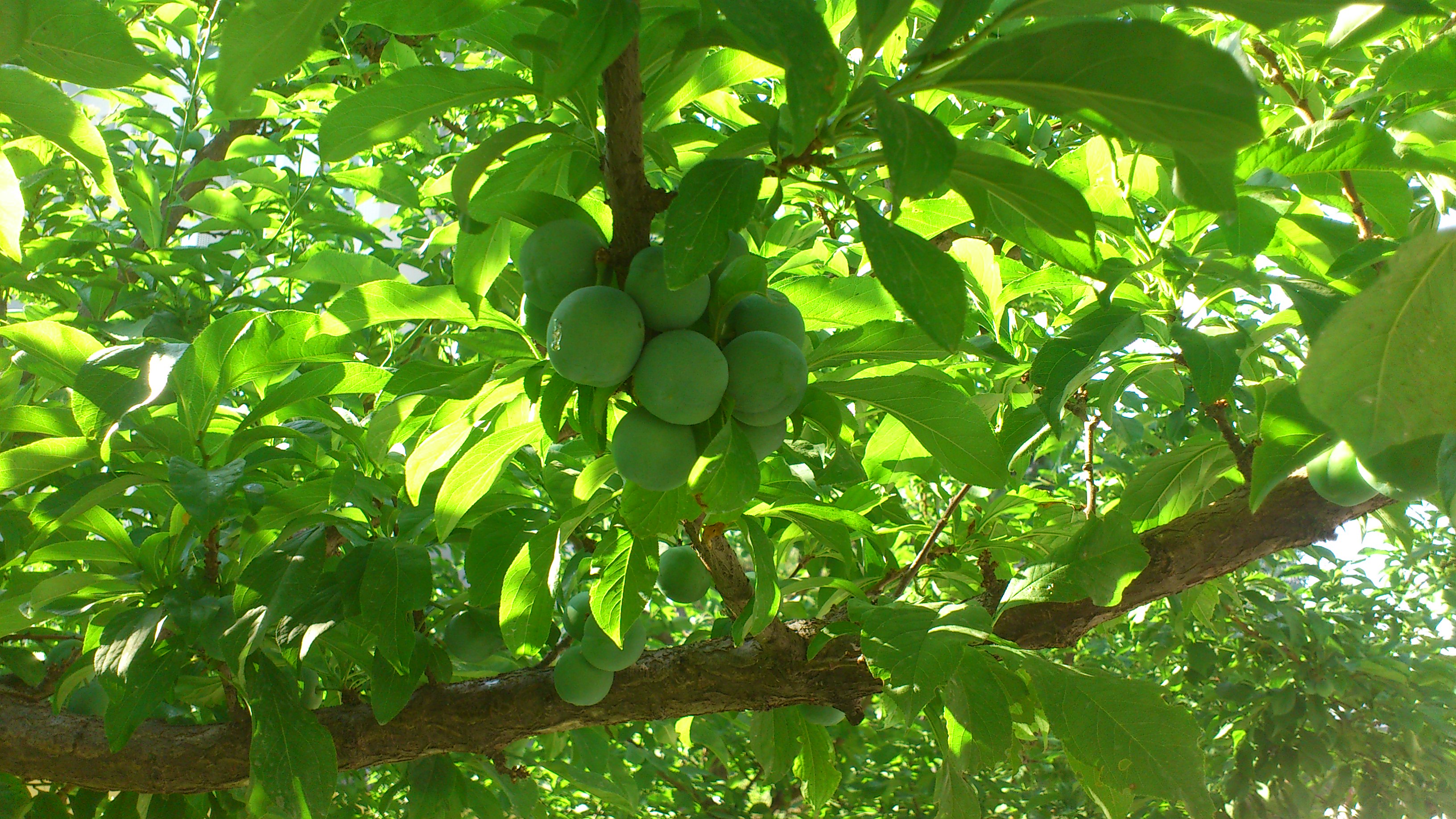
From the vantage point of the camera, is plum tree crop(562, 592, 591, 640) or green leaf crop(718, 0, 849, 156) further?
plum tree crop(562, 592, 591, 640)

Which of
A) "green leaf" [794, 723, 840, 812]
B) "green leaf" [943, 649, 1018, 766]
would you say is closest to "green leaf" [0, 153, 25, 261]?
"green leaf" [943, 649, 1018, 766]

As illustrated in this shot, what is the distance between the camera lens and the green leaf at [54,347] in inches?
50.9

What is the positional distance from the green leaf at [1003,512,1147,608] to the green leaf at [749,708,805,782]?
27.3 inches

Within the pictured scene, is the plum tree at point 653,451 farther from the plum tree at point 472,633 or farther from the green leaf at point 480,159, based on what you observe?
the plum tree at point 472,633

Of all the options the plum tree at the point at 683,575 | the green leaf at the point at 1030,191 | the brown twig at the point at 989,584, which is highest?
the green leaf at the point at 1030,191

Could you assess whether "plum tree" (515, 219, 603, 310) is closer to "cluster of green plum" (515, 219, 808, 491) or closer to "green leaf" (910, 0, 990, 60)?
Answer: "cluster of green plum" (515, 219, 808, 491)

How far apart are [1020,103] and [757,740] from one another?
150 cm

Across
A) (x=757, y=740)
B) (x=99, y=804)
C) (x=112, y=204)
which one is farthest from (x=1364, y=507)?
(x=112, y=204)

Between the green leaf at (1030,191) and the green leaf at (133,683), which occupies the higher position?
the green leaf at (1030,191)

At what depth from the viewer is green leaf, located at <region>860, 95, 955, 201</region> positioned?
2.00 feet

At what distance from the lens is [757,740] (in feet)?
6.13

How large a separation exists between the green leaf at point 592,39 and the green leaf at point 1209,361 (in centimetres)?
77

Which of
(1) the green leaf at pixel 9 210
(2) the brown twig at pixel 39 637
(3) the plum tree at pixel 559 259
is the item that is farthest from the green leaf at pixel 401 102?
(2) the brown twig at pixel 39 637

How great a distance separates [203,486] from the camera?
3.65ft
